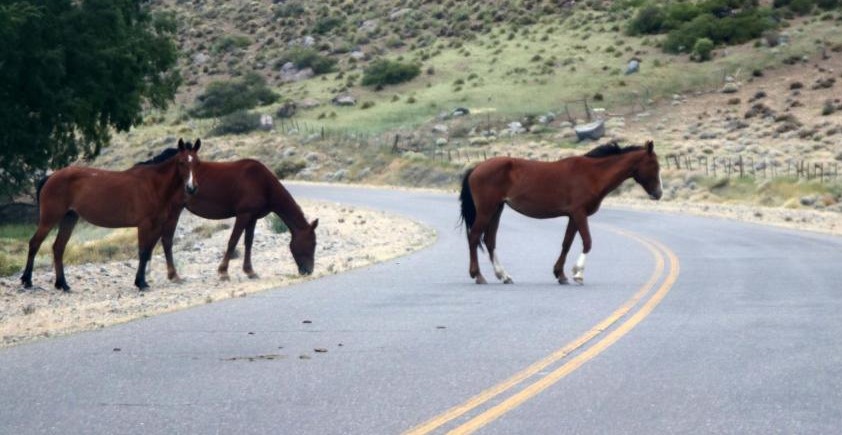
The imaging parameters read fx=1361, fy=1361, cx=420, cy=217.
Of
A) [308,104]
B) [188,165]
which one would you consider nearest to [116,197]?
[188,165]

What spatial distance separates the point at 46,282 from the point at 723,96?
5593cm

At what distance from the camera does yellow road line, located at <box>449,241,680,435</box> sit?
8.09 metres

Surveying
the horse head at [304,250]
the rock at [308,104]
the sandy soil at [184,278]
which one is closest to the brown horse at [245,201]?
the horse head at [304,250]

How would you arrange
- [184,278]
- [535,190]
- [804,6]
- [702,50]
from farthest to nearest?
[804,6] < [702,50] < [184,278] < [535,190]

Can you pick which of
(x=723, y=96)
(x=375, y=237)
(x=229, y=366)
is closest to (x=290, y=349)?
(x=229, y=366)

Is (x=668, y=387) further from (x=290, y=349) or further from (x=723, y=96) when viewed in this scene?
(x=723, y=96)

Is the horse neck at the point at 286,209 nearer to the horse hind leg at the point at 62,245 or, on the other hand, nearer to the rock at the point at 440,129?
the horse hind leg at the point at 62,245

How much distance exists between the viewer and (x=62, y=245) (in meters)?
18.8

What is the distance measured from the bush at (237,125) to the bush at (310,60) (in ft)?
62.9

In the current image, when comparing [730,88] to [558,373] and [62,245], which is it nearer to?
[62,245]

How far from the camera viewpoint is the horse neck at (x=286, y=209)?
63.5ft

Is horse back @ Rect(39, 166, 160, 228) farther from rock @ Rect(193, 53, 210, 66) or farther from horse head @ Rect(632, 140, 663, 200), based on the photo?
rock @ Rect(193, 53, 210, 66)

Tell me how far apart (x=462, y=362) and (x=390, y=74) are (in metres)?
75.6

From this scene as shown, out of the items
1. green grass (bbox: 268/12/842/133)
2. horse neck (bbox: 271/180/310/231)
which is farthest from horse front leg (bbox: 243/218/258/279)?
green grass (bbox: 268/12/842/133)
